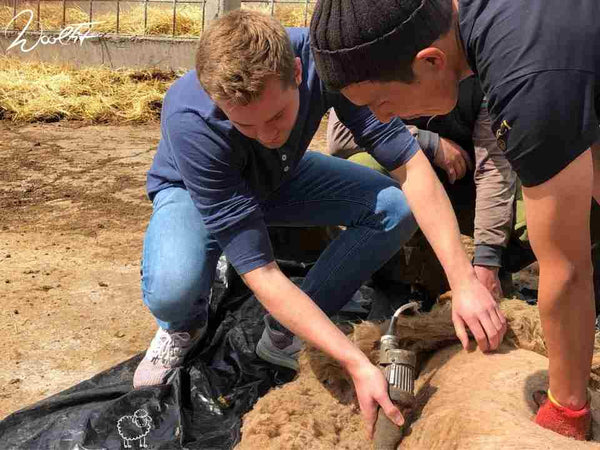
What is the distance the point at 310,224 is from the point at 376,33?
4.98 ft

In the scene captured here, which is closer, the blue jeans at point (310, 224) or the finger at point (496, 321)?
the finger at point (496, 321)

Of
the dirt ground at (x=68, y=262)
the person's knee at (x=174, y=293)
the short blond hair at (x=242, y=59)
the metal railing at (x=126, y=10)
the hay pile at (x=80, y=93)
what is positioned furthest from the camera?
the metal railing at (x=126, y=10)

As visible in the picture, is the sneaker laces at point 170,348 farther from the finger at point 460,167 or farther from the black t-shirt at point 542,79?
the black t-shirt at point 542,79

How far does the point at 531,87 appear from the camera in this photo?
141cm

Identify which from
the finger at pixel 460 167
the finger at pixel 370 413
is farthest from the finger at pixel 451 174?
the finger at pixel 370 413

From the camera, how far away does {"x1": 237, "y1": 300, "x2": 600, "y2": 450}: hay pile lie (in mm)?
1634

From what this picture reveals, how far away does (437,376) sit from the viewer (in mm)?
1989

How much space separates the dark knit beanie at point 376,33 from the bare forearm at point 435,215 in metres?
0.79

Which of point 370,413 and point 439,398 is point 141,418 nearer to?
point 370,413

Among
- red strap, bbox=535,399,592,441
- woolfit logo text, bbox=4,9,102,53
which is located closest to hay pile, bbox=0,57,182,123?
woolfit logo text, bbox=4,9,102,53

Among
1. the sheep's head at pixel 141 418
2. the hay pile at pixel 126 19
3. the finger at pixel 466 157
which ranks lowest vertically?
the hay pile at pixel 126 19

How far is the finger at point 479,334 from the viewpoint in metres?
1.98

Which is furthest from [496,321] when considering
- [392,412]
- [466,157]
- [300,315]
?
[466,157]

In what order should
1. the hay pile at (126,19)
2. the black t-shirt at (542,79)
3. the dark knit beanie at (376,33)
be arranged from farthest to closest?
the hay pile at (126,19) → the dark knit beanie at (376,33) → the black t-shirt at (542,79)
